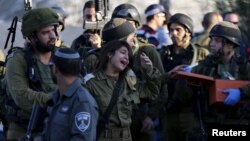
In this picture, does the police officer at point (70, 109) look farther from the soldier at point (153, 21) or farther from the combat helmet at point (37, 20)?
the soldier at point (153, 21)

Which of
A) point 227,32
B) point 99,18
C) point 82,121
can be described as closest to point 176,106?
point 227,32

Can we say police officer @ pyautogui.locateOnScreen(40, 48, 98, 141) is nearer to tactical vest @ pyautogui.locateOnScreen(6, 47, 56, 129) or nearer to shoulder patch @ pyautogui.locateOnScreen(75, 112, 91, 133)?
shoulder patch @ pyautogui.locateOnScreen(75, 112, 91, 133)

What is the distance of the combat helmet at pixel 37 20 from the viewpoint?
326 inches

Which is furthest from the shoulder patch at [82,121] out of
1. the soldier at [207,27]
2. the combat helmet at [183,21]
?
the soldier at [207,27]

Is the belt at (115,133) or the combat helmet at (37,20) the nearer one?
the belt at (115,133)

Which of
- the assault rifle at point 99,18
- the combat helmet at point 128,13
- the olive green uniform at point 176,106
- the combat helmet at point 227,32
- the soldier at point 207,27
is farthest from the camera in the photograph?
the soldier at point 207,27

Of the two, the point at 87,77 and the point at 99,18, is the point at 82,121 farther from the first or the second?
the point at 99,18

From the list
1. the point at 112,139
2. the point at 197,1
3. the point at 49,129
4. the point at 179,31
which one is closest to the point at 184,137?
the point at 179,31

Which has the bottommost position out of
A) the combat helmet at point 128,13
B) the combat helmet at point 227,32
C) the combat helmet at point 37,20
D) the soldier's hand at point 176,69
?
the soldier's hand at point 176,69

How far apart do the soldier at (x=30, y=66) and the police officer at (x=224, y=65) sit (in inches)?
62.5

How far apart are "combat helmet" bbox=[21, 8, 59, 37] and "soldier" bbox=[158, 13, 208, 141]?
1910 mm

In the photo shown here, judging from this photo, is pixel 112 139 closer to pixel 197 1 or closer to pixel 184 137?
pixel 184 137

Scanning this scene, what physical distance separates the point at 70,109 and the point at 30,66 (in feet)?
5.21

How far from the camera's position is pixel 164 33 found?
1201cm
